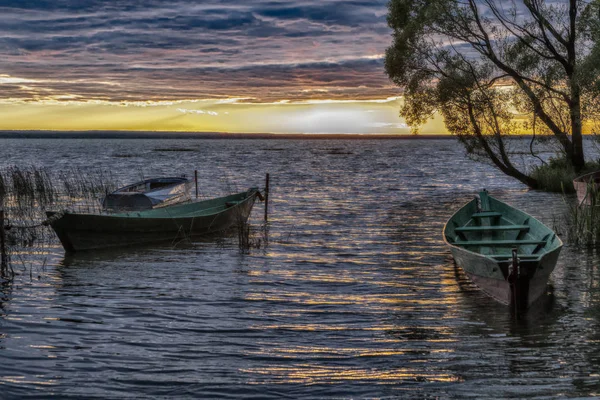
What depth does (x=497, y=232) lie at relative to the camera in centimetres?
1583

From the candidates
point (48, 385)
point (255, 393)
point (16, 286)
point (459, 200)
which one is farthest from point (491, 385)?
point (459, 200)

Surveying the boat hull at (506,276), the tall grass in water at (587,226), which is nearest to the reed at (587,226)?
the tall grass in water at (587,226)

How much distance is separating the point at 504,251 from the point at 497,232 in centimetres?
212

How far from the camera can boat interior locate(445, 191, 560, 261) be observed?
13.1 m

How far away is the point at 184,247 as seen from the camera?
59.8 ft

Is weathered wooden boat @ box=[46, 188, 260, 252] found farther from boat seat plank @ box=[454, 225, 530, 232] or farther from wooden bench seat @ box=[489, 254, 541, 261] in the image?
wooden bench seat @ box=[489, 254, 541, 261]

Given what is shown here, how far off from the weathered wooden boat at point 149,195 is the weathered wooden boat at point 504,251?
13357 millimetres

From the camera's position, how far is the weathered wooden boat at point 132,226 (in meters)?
16.8

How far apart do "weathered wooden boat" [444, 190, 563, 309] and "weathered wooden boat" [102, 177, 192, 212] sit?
13357 millimetres

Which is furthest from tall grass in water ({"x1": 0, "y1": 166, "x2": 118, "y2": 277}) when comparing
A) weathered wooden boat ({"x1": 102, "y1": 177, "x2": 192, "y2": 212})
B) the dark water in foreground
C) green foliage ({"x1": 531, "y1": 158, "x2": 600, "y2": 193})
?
green foliage ({"x1": 531, "y1": 158, "x2": 600, "y2": 193})

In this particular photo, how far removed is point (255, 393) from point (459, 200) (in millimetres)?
27699

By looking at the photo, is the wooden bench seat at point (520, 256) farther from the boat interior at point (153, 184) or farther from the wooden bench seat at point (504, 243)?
the boat interior at point (153, 184)

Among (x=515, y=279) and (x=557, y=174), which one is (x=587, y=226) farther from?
(x=557, y=174)

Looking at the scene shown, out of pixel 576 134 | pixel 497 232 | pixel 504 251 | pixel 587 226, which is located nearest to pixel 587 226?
pixel 587 226
